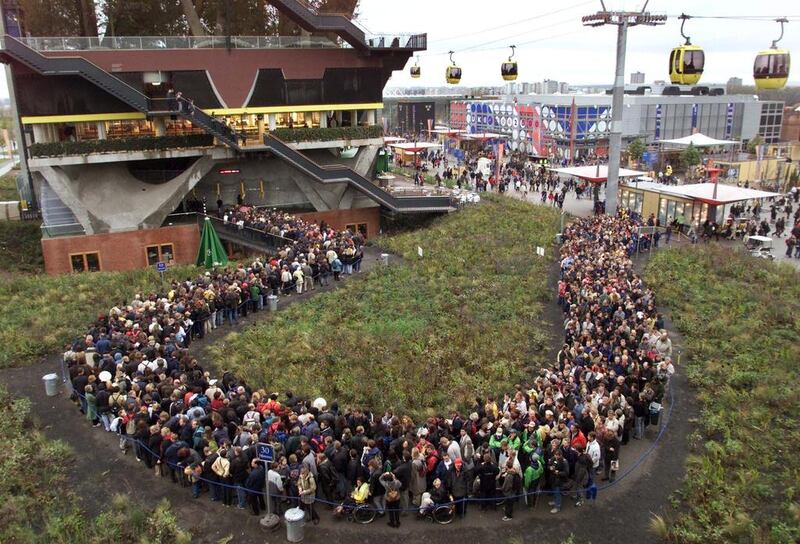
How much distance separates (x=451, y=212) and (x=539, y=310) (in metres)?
16.5

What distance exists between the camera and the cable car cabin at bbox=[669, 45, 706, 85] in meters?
25.4

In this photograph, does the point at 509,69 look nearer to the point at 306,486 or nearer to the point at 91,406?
the point at 91,406

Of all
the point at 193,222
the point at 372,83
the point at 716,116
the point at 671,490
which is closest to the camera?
the point at 671,490

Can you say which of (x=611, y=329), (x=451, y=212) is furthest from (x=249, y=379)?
(x=451, y=212)

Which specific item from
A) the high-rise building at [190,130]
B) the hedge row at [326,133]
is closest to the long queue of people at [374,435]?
the high-rise building at [190,130]

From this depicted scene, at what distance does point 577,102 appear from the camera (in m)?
75.2

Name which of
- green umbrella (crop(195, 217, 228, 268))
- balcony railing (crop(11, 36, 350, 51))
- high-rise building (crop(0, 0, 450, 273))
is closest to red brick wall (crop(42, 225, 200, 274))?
high-rise building (crop(0, 0, 450, 273))

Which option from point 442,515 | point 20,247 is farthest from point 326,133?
point 442,515

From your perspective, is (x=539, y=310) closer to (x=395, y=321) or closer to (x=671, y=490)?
(x=395, y=321)

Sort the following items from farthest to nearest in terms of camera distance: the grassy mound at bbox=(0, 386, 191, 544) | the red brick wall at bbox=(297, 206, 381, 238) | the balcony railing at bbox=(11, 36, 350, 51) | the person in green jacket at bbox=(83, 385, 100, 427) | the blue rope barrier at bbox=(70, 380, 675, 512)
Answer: the red brick wall at bbox=(297, 206, 381, 238)
the balcony railing at bbox=(11, 36, 350, 51)
the person in green jacket at bbox=(83, 385, 100, 427)
the blue rope barrier at bbox=(70, 380, 675, 512)
the grassy mound at bbox=(0, 386, 191, 544)

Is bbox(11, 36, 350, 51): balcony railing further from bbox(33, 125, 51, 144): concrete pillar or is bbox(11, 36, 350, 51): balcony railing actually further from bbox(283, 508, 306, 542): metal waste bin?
bbox(283, 508, 306, 542): metal waste bin

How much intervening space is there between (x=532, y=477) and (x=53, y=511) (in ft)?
31.9

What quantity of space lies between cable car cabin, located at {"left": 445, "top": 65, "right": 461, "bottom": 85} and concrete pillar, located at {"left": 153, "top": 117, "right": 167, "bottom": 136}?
17.1m

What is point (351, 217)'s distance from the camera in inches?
Result: 1596
